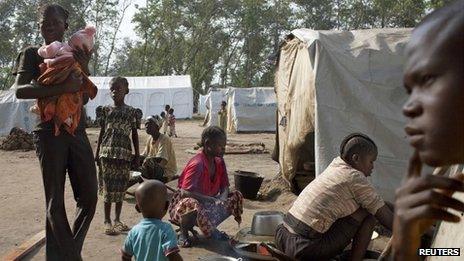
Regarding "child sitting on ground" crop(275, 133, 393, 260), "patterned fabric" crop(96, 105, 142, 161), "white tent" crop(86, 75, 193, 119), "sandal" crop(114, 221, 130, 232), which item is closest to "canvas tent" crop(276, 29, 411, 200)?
"child sitting on ground" crop(275, 133, 393, 260)

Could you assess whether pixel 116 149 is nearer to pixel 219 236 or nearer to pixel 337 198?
pixel 219 236

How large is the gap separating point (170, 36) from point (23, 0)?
36.6 ft

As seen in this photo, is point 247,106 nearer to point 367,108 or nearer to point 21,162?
point 21,162

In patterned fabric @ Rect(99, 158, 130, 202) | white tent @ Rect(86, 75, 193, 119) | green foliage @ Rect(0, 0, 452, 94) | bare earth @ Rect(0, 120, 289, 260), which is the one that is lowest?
bare earth @ Rect(0, 120, 289, 260)

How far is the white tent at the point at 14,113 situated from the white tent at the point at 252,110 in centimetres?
856

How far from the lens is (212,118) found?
81.6ft

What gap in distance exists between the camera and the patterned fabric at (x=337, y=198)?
10.5 ft

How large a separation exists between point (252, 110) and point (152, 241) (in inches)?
754

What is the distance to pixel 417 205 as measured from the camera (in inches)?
27.5

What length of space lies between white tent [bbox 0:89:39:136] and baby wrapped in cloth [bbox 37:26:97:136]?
16.4m

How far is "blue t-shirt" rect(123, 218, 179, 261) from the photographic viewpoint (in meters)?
2.56

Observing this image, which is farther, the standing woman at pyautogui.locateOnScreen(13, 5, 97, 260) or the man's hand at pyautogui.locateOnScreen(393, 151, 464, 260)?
the standing woman at pyautogui.locateOnScreen(13, 5, 97, 260)

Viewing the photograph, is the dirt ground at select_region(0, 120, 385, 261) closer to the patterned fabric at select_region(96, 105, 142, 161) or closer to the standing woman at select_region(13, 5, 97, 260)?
the patterned fabric at select_region(96, 105, 142, 161)

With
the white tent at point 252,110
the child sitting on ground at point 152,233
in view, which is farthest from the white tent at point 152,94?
the child sitting on ground at point 152,233
